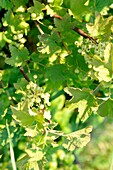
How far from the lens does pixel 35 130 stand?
123cm

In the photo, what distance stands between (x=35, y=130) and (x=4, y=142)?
1.17 ft

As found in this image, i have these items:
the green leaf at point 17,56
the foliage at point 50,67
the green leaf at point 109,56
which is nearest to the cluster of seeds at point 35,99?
the foliage at point 50,67

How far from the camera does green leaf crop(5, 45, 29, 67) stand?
1.35m

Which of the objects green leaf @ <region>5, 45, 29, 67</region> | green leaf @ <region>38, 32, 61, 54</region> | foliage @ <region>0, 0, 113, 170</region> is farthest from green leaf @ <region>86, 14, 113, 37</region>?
green leaf @ <region>5, 45, 29, 67</region>

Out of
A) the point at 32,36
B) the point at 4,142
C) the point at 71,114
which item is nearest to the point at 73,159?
the point at 71,114

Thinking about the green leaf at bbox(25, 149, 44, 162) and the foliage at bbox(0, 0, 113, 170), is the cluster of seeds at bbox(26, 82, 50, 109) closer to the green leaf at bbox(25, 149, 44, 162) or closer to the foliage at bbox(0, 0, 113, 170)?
the foliage at bbox(0, 0, 113, 170)

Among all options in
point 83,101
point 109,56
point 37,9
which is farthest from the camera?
point 37,9

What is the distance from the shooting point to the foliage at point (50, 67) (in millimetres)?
1219

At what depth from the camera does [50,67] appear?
55.5 inches

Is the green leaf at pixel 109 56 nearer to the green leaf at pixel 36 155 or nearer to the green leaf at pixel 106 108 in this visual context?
the green leaf at pixel 106 108

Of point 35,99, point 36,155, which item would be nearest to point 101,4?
point 35,99

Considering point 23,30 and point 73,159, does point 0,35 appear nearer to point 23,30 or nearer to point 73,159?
point 23,30

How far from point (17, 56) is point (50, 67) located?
0.10 m

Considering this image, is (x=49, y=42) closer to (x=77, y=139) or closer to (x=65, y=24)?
(x=65, y=24)
